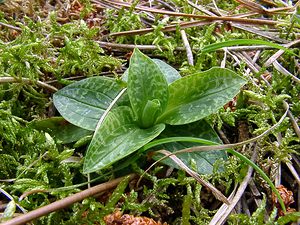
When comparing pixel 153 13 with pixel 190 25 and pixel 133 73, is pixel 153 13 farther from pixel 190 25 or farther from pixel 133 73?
pixel 133 73

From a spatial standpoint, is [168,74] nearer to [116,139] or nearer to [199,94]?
[199,94]

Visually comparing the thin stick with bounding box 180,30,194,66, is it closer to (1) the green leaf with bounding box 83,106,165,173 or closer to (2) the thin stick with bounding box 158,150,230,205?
(1) the green leaf with bounding box 83,106,165,173

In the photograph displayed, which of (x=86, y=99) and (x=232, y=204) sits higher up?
(x=86, y=99)

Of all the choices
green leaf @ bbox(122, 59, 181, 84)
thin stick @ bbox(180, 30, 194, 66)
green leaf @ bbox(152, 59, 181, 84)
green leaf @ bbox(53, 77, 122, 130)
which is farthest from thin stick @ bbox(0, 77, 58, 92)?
thin stick @ bbox(180, 30, 194, 66)

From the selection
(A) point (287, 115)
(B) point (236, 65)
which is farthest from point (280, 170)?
(B) point (236, 65)

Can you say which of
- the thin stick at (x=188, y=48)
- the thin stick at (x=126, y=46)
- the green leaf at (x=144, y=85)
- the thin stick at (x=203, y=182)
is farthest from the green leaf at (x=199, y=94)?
the thin stick at (x=126, y=46)

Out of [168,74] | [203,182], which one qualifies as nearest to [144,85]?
[168,74]

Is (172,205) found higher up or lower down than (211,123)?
lower down
